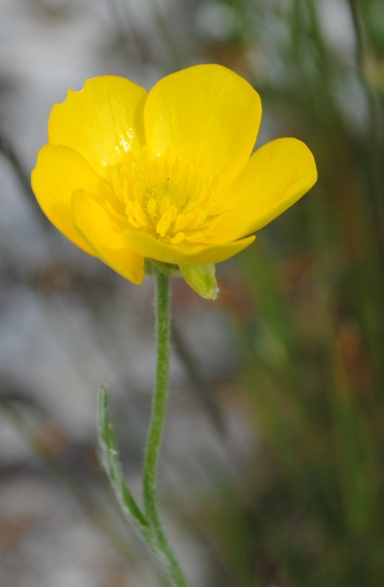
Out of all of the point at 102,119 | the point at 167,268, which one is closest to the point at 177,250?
the point at 167,268

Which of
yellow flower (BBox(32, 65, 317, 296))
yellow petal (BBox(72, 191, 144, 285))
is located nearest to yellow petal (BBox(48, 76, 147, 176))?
yellow flower (BBox(32, 65, 317, 296))

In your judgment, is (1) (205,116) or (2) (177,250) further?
(1) (205,116)

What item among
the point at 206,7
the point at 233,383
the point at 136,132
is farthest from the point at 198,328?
the point at 206,7

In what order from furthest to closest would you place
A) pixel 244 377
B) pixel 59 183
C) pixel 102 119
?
1. pixel 244 377
2. pixel 102 119
3. pixel 59 183

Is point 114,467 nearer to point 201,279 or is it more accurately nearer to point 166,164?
point 201,279

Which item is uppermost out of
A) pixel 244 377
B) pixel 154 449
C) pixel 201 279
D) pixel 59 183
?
pixel 59 183

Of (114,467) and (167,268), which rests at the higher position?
(167,268)

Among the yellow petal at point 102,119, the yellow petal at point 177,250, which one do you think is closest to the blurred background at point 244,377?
the yellow petal at point 102,119
